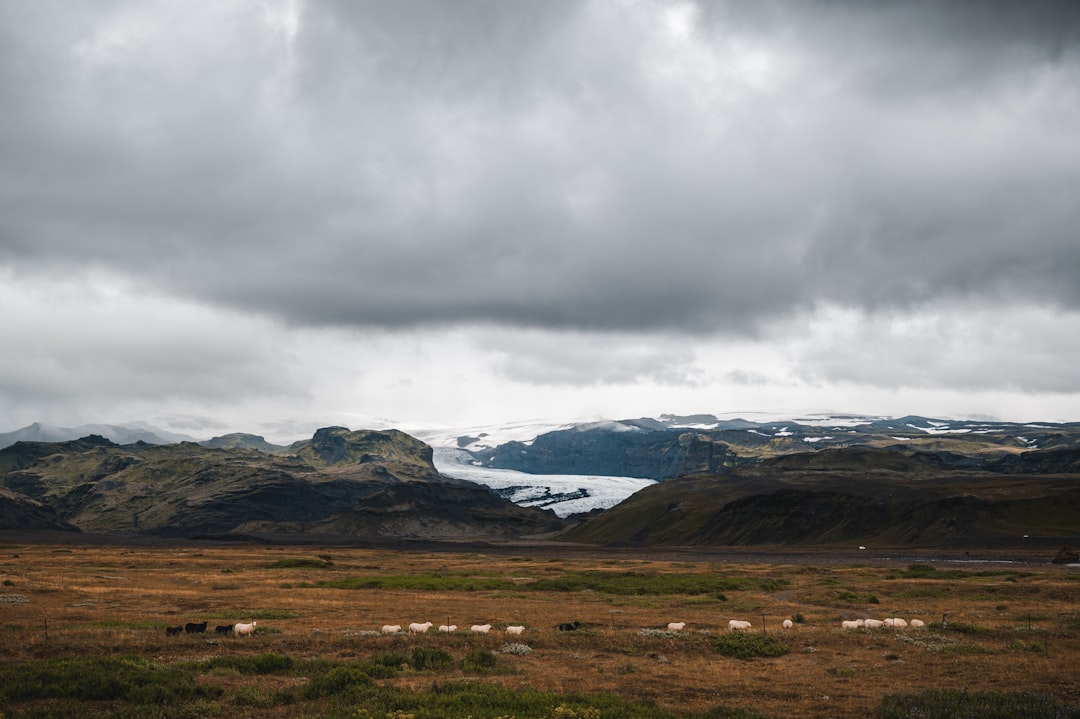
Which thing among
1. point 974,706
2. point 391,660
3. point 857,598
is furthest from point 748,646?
point 857,598

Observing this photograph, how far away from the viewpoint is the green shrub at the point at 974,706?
19266 mm

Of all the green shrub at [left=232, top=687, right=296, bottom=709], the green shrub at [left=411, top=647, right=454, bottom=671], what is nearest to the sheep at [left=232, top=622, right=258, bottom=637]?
the green shrub at [left=411, top=647, right=454, bottom=671]

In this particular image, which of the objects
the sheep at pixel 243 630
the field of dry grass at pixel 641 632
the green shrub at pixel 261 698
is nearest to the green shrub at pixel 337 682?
the green shrub at pixel 261 698

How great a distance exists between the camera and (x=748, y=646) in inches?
1292

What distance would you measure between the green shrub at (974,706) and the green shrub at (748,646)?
1040 cm

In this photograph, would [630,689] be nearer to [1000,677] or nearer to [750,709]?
[750,709]

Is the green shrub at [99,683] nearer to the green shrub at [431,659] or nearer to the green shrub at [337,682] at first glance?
the green shrub at [337,682]

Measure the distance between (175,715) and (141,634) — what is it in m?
18.5

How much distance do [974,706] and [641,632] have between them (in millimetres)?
20592

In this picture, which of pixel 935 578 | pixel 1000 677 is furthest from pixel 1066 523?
pixel 1000 677

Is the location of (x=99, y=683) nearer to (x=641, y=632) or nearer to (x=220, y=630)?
(x=220, y=630)

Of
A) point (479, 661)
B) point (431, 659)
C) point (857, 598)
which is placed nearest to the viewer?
point (479, 661)

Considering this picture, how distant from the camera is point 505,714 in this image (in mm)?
19641

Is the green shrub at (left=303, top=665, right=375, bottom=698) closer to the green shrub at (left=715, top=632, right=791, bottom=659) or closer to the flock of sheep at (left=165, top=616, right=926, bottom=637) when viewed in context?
the flock of sheep at (left=165, top=616, right=926, bottom=637)
